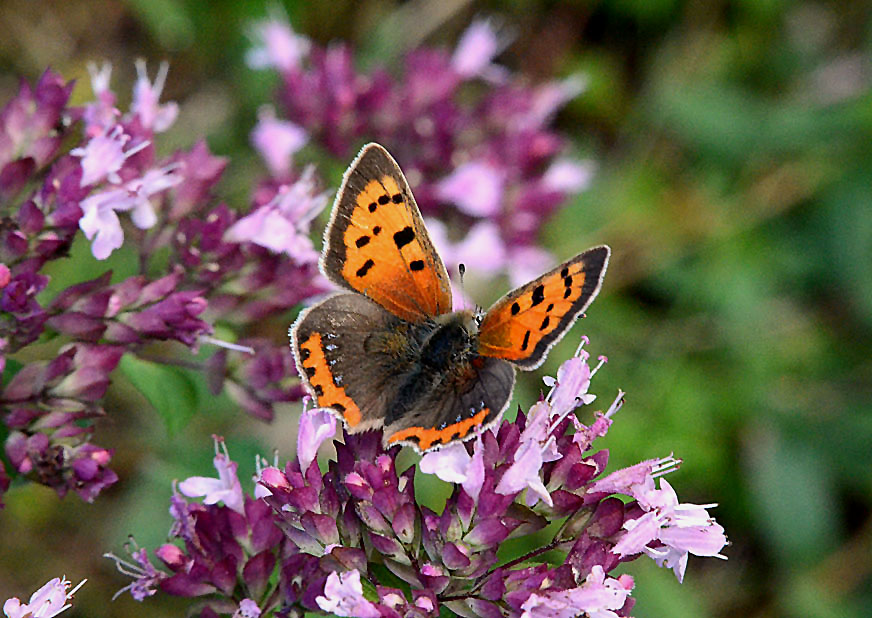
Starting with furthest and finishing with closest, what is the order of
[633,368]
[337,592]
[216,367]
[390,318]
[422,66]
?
[633,368] < [422,66] < [216,367] < [390,318] < [337,592]

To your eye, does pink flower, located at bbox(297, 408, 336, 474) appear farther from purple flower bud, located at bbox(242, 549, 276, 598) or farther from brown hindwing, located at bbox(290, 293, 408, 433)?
purple flower bud, located at bbox(242, 549, 276, 598)

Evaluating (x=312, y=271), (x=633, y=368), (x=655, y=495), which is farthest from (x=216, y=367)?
(x=633, y=368)

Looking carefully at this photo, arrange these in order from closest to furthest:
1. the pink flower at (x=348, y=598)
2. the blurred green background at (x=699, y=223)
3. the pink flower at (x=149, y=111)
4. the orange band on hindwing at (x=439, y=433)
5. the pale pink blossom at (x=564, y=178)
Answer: the pink flower at (x=348, y=598), the orange band on hindwing at (x=439, y=433), the pink flower at (x=149, y=111), the pale pink blossom at (x=564, y=178), the blurred green background at (x=699, y=223)

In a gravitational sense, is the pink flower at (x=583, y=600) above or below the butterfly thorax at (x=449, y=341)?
below

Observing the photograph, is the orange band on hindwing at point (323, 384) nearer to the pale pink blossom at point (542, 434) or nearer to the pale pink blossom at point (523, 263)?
the pale pink blossom at point (542, 434)

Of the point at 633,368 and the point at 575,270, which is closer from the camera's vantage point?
the point at 575,270

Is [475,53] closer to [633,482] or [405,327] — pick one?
[405,327]

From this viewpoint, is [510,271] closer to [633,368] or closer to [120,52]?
[633,368]

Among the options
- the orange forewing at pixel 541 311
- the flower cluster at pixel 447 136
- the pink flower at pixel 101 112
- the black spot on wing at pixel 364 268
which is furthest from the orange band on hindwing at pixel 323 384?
the flower cluster at pixel 447 136
